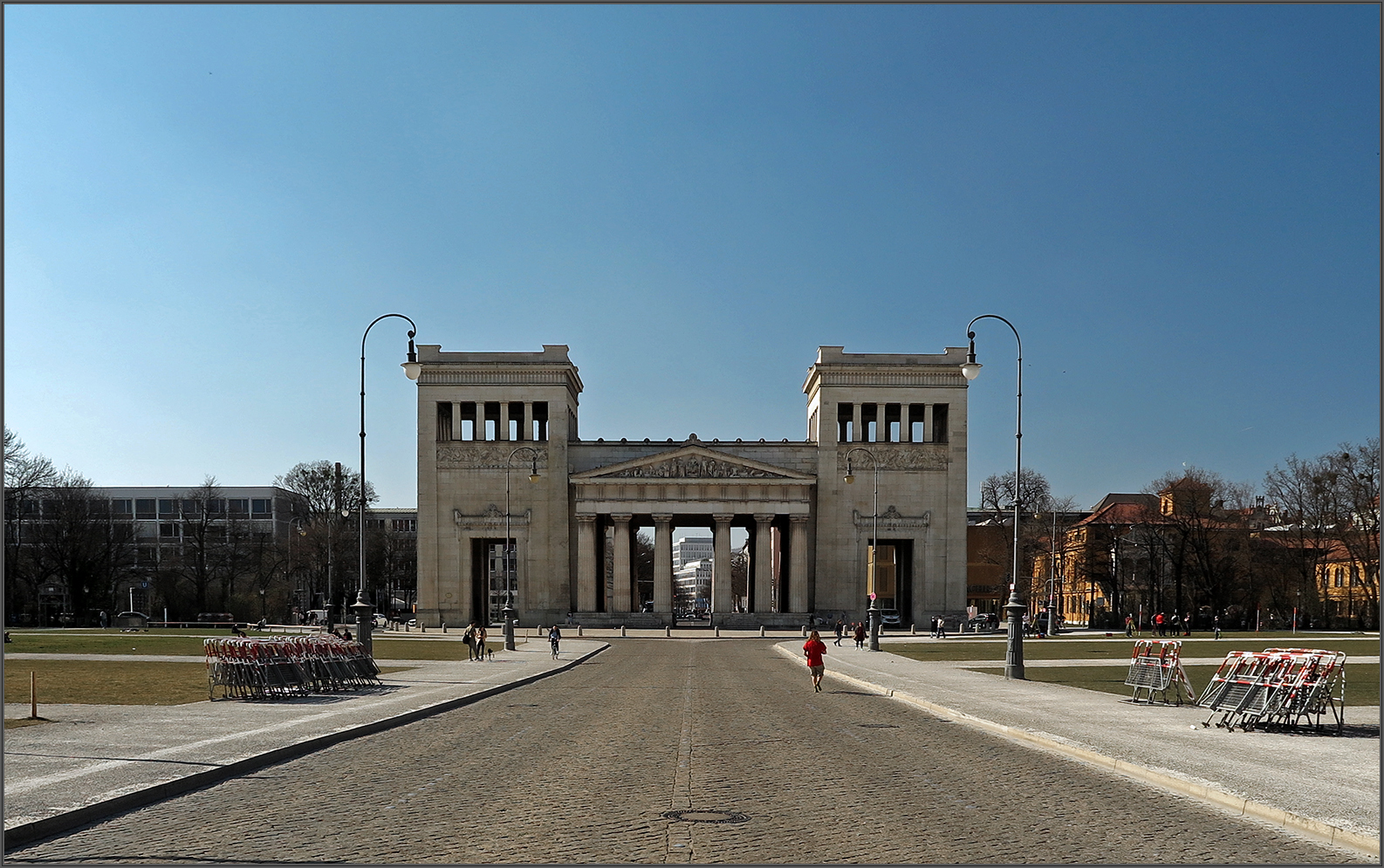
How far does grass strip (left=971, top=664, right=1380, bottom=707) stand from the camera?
26922 mm

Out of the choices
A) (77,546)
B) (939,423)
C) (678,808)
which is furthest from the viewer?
(939,423)

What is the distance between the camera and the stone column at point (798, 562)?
98.6 meters

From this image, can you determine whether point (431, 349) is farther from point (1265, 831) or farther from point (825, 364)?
point (1265, 831)

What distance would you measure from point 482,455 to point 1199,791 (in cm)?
9086

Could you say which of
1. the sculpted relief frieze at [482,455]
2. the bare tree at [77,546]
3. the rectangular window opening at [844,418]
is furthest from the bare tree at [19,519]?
the rectangular window opening at [844,418]

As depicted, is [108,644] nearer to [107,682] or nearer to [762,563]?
[107,682]

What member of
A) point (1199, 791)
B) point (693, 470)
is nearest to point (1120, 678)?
point (1199, 791)

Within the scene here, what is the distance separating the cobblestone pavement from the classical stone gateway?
78.9 meters

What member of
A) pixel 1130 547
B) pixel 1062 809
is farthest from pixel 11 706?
pixel 1130 547

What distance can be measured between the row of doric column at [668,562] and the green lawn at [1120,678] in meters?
58.9

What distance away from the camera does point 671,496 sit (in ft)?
319

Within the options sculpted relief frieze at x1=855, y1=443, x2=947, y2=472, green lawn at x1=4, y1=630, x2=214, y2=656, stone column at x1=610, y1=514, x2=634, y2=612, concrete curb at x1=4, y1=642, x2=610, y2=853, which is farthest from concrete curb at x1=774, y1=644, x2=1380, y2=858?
sculpted relief frieze at x1=855, y1=443, x2=947, y2=472

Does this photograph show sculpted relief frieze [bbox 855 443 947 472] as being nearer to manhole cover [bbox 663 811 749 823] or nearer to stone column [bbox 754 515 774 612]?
stone column [bbox 754 515 774 612]

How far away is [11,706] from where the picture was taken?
21.8 m
